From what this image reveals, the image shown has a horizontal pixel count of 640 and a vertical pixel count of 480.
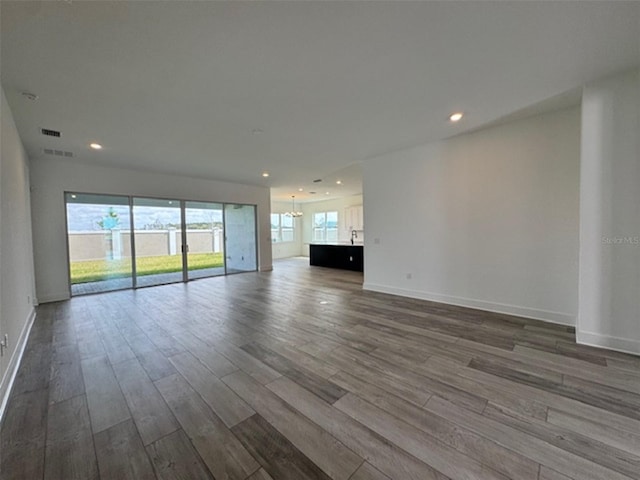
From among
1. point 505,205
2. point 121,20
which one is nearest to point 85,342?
point 121,20

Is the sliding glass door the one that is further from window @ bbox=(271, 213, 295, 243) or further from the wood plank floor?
window @ bbox=(271, 213, 295, 243)

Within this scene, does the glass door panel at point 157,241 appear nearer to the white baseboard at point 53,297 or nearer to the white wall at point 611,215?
the white baseboard at point 53,297

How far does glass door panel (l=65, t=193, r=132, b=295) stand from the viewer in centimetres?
551

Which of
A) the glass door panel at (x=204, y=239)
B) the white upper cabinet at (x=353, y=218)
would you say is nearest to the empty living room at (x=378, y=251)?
the glass door panel at (x=204, y=239)

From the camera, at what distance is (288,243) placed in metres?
12.8

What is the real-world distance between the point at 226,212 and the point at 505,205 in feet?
23.6

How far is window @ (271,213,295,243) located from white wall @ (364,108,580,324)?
7524mm

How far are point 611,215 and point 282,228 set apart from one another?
11.0m

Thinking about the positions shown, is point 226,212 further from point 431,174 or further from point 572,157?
point 572,157

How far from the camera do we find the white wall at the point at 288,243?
12233 millimetres

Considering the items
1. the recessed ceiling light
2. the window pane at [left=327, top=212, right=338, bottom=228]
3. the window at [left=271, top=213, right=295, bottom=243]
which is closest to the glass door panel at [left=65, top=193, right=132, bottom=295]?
the recessed ceiling light

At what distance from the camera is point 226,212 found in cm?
810

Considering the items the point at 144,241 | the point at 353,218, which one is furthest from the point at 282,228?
the point at 144,241

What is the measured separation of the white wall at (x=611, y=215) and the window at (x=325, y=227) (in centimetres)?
947
